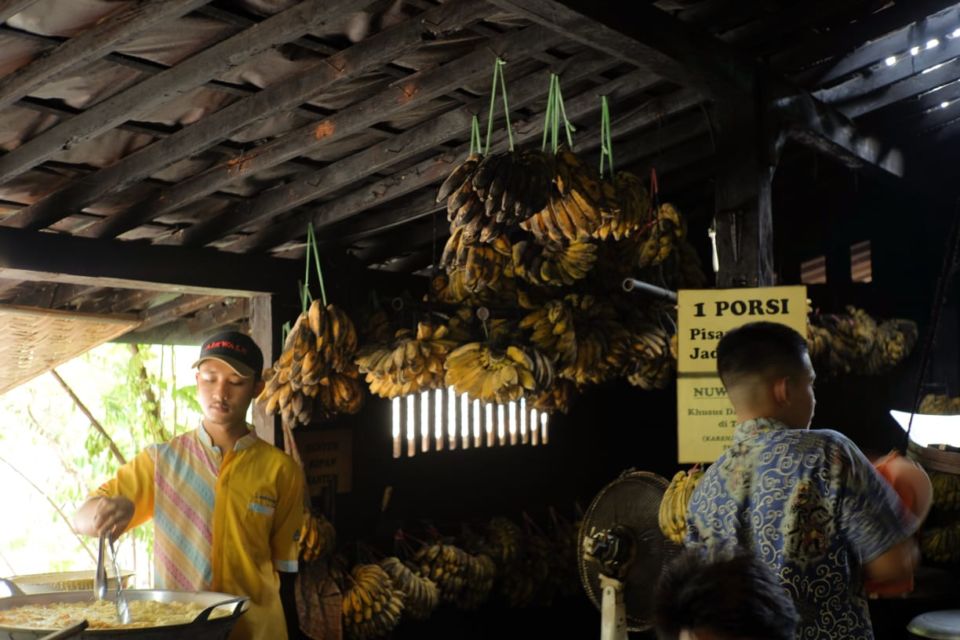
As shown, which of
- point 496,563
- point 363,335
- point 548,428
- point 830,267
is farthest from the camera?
point 830,267

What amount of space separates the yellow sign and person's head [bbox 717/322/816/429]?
140 centimetres

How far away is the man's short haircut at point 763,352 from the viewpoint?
3.06 metres

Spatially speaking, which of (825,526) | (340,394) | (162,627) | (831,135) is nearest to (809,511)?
(825,526)

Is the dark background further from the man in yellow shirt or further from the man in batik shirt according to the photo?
the man in batik shirt

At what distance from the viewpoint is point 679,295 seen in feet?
14.9

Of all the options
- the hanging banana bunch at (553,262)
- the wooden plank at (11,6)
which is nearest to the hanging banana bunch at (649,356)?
the hanging banana bunch at (553,262)

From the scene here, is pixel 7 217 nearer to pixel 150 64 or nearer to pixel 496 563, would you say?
pixel 150 64

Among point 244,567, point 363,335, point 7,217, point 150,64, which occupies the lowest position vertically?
point 244,567

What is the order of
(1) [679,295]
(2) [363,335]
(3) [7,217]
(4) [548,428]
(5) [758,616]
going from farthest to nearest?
(4) [548,428]
(2) [363,335]
(3) [7,217]
(1) [679,295]
(5) [758,616]

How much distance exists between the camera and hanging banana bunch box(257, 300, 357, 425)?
542 cm

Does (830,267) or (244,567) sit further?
(830,267)

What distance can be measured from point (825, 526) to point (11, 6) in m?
2.83

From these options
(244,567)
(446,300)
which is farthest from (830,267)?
(244,567)

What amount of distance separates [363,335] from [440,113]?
4.91 ft
